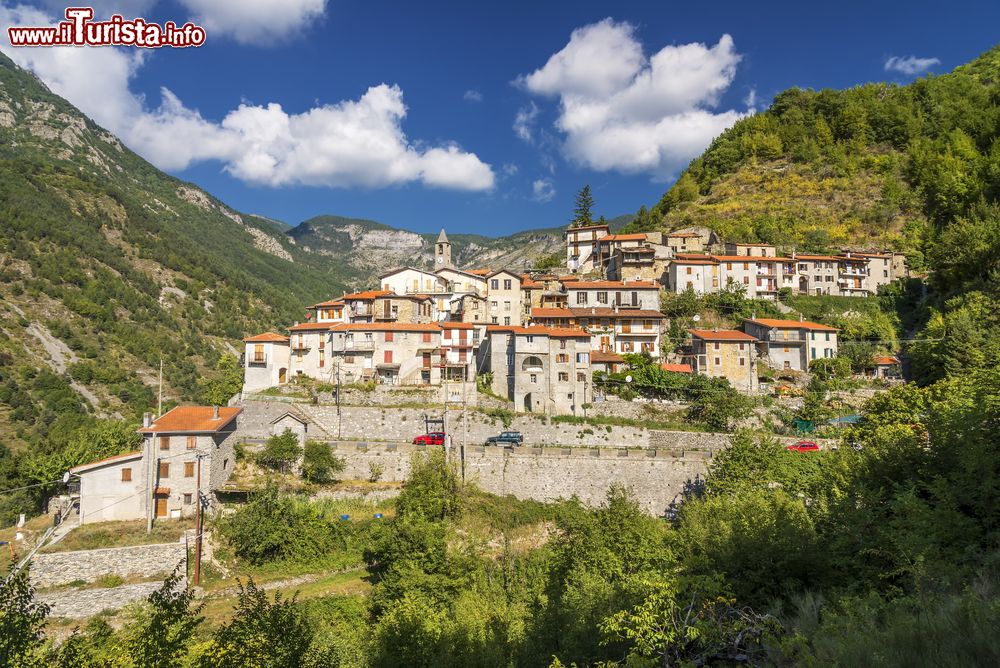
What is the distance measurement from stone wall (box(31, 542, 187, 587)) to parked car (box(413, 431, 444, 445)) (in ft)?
51.3

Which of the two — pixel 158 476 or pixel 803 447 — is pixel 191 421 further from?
pixel 803 447

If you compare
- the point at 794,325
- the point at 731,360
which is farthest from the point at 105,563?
the point at 794,325

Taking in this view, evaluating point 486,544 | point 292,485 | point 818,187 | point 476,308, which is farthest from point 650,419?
point 818,187

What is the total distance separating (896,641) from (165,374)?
11612cm

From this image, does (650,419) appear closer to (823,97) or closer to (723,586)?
(723,586)

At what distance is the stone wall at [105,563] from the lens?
985 inches

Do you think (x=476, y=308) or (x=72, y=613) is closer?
(x=72, y=613)

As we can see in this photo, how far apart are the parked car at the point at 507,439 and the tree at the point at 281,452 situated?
13.9 m

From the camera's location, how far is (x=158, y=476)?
29.8 meters

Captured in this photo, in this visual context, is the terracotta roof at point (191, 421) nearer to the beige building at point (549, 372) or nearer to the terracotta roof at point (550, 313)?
the beige building at point (549, 372)

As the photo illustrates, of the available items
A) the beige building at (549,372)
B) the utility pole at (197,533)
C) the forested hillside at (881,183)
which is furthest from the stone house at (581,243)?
the utility pole at (197,533)

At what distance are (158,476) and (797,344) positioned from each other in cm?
5224

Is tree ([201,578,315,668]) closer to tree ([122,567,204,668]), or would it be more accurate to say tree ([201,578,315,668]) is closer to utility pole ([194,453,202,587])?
tree ([122,567,204,668])

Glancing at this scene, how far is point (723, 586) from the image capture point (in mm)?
12273
